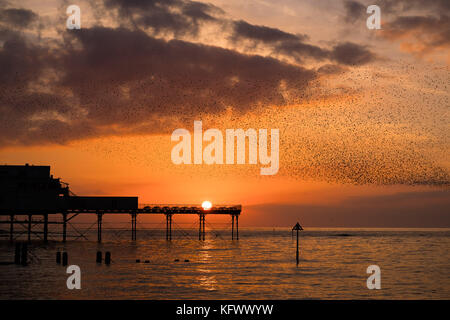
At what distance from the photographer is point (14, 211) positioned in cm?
8244

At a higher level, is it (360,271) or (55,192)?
(55,192)

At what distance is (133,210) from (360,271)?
53.2 m

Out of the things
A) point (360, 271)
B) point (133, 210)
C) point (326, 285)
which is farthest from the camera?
point (133, 210)
